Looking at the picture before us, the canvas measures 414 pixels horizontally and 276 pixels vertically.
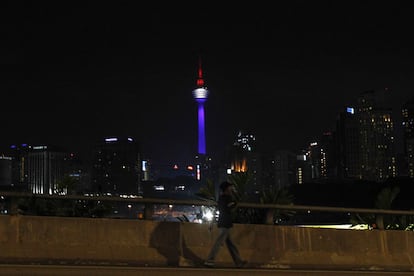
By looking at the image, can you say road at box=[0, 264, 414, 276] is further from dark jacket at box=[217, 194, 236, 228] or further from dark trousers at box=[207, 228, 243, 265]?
dark jacket at box=[217, 194, 236, 228]

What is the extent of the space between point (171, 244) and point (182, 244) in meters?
0.26

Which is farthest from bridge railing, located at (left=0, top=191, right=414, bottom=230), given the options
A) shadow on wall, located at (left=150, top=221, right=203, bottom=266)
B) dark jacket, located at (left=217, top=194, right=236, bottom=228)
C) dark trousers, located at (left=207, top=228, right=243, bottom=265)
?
dark trousers, located at (left=207, top=228, right=243, bottom=265)

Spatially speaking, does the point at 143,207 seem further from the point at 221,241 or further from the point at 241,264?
the point at 241,264

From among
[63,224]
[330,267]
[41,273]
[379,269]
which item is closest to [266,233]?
[330,267]

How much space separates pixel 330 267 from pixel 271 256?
4.78ft

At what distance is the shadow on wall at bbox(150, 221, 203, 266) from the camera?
46.6ft

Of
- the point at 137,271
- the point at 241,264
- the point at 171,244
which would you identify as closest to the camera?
the point at 137,271

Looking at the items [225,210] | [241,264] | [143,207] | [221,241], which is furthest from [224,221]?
[143,207]

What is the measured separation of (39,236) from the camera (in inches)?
524

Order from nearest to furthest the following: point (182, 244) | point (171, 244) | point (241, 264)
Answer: point (241, 264), point (171, 244), point (182, 244)

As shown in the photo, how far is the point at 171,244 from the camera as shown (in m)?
14.3

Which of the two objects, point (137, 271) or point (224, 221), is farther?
point (224, 221)

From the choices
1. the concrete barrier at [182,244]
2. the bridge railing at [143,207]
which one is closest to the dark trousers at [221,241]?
the concrete barrier at [182,244]

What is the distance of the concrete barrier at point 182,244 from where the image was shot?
1328cm
